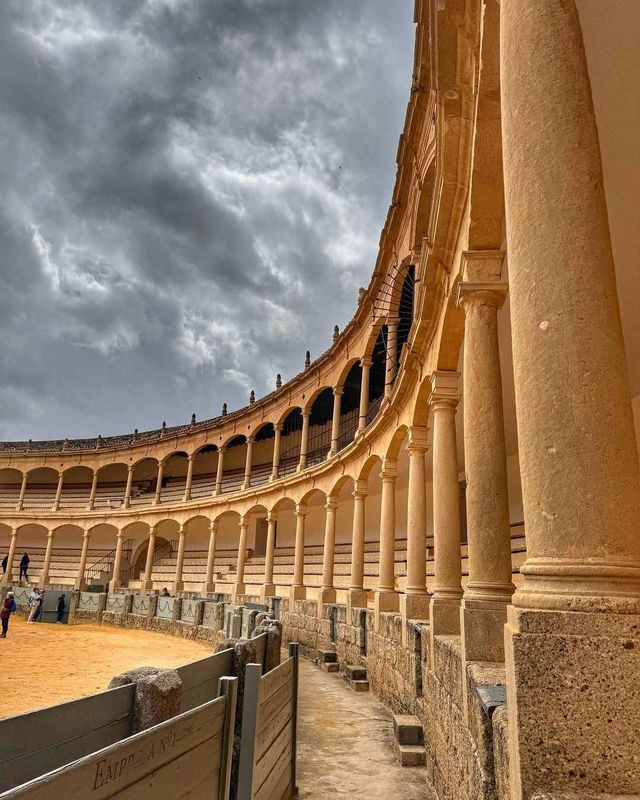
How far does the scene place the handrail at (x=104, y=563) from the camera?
3669 centimetres

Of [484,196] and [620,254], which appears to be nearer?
[484,196]

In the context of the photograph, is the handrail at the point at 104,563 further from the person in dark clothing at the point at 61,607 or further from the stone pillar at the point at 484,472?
the stone pillar at the point at 484,472

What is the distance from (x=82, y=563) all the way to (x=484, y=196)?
3364 cm

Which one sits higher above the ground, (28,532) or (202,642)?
(28,532)

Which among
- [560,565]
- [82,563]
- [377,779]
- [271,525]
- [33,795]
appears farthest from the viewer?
[82,563]

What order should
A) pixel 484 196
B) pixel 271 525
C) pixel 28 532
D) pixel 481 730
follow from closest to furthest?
pixel 481 730, pixel 484 196, pixel 271 525, pixel 28 532

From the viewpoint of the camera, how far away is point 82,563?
109 feet

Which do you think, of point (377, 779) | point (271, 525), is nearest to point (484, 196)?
point (377, 779)

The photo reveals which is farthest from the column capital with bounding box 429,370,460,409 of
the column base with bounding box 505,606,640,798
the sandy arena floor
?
the sandy arena floor

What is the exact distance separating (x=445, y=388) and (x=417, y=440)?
8.66 feet

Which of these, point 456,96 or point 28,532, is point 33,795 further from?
point 28,532

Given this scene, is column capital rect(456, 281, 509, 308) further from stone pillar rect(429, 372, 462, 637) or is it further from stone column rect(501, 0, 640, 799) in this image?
stone pillar rect(429, 372, 462, 637)

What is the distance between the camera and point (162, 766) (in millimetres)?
2111

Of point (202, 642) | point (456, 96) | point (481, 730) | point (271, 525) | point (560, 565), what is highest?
point (456, 96)
